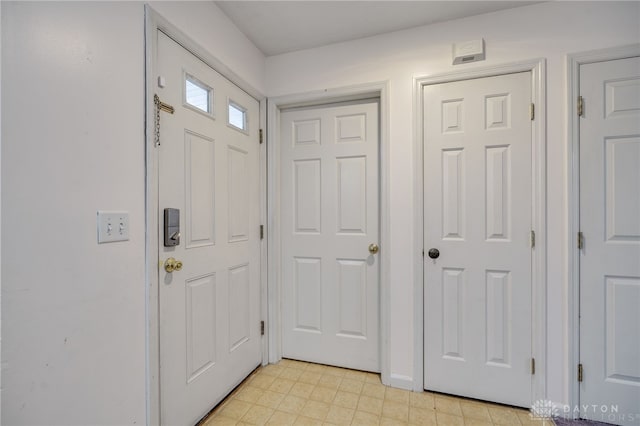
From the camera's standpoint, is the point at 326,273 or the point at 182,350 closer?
the point at 182,350

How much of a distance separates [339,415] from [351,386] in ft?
0.97

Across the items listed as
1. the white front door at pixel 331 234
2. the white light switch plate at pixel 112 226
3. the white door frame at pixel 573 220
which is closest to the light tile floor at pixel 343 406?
the white front door at pixel 331 234

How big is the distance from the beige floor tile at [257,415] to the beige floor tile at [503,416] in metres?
1.29

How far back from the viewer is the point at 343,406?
1.76m

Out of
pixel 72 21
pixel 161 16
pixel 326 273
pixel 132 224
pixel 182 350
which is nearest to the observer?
pixel 72 21

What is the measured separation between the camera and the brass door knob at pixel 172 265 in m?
1.39

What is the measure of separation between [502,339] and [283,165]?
1.90m

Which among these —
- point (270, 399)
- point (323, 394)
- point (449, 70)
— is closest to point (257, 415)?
point (270, 399)

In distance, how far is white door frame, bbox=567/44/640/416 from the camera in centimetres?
164

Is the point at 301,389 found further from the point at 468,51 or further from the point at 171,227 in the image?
the point at 468,51

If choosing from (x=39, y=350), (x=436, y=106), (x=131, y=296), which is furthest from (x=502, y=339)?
(x=39, y=350)

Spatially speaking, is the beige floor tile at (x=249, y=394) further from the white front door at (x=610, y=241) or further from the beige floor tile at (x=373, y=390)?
the white front door at (x=610, y=241)

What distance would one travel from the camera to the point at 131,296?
1.22 metres

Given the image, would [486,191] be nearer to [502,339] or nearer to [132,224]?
[502,339]
